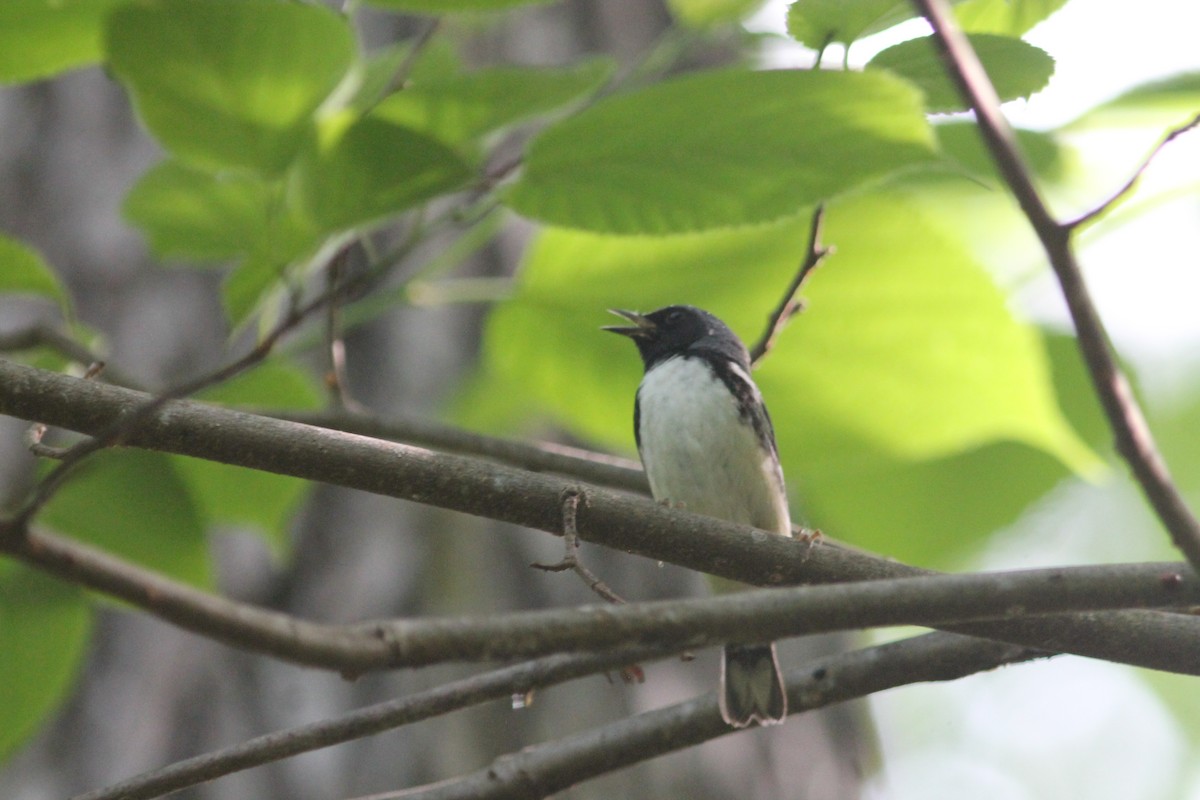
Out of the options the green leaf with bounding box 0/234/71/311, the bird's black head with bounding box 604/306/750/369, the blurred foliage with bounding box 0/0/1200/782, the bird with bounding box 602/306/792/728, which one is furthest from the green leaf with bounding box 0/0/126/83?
the bird's black head with bounding box 604/306/750/369

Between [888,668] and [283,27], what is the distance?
1.34m

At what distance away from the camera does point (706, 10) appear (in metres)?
2.11

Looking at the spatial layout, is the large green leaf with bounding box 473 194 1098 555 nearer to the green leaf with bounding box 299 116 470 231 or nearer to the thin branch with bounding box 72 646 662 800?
the green leaf with bounding box 299 116 470 231

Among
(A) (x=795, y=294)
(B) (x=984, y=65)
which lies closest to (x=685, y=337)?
(A) (x=795, y=294)

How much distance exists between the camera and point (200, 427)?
60.3 inches

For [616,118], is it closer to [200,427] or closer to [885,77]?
[885,77]

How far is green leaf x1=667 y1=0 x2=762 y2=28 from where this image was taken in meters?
2.11

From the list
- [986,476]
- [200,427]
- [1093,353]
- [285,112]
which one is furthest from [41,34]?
[986,476]

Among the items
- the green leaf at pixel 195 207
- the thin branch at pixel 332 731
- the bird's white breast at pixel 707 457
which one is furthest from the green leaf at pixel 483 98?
the bird's white breast at pixel 707 457

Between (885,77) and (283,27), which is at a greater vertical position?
(283,27)

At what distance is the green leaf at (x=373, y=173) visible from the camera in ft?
6.23

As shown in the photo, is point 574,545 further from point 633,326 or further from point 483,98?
point 633,326

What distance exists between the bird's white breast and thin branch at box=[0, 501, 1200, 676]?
1.69 metres

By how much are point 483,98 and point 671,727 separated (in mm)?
1049
